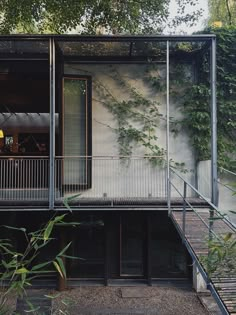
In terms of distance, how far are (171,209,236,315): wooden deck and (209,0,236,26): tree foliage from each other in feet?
33.7

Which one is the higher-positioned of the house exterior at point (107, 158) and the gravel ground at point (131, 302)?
the house exterior at point (107, 158)

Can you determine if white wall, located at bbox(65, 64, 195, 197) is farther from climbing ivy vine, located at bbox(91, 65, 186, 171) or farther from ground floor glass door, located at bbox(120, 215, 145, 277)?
ground floor glass door, located at bbox(120, 215, 145, 277)

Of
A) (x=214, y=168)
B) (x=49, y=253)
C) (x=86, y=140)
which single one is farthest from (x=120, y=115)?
(x=49, y=253)

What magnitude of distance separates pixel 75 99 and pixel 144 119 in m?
1.75

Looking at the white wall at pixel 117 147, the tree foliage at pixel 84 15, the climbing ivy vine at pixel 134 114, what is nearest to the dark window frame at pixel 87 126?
the white wall at pixel 117 147

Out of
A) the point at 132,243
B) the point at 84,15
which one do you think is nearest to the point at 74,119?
the point at 132,243

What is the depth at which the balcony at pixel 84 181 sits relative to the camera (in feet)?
24.4

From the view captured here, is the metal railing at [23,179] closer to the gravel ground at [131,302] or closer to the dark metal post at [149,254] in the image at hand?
the gravel ground at [131,302]

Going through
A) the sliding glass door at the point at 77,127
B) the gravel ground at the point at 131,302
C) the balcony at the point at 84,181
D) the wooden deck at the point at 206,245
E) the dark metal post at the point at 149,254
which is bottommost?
the gravel ground at the point at 131,302

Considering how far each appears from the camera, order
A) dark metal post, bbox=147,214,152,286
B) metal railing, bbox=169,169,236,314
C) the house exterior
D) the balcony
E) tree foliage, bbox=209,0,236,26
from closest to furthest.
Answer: metal railing, bbox=169,169,236,314 < the balcony < the house exterior < dark metal post, bbox=147,214,152,286 < tree foliage, bbox=209,0,236,26

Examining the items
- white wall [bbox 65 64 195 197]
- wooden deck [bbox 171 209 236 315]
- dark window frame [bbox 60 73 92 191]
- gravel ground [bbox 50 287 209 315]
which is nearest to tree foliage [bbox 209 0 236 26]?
white wall [bbox 65 64 195 197]

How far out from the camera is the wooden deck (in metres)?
3.67

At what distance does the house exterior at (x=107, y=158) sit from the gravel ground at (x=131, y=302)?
50 centimetres

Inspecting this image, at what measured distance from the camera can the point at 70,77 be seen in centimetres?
837
